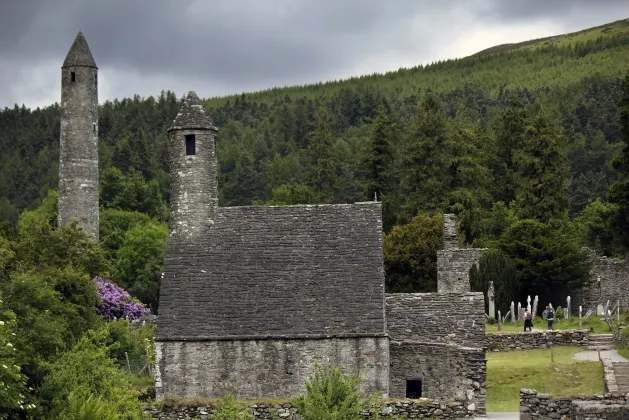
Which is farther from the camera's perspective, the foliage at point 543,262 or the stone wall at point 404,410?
the foliage at point 543,262

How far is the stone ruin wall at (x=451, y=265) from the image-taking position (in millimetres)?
55406

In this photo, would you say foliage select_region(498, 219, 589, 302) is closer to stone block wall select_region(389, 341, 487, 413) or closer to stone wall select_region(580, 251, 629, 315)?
stone wall select_region(580, 251, 629, 315)

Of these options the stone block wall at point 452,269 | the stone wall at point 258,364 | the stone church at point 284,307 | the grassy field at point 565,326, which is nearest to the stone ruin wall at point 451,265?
the stone block wall at point 452,269

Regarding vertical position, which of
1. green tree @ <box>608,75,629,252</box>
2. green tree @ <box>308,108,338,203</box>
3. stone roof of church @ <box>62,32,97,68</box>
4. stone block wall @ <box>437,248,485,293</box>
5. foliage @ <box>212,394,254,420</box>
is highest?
stone roof of church @ <box>62,32,97,68</box>

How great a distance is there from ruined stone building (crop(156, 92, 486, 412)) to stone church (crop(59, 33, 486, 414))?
0.10 feet

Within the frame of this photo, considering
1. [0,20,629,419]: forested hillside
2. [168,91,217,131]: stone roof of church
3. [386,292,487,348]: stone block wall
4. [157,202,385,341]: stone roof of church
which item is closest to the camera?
[0,20,629,419]: forested hillside

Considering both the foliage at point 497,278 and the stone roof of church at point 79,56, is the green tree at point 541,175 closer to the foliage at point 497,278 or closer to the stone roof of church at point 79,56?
the foliage at point 497,278

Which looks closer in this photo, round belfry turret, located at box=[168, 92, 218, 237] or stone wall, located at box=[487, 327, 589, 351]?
round belfry turret, located at box=[168, 92, 218, 237]

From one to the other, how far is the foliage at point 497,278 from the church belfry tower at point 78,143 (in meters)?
27.5

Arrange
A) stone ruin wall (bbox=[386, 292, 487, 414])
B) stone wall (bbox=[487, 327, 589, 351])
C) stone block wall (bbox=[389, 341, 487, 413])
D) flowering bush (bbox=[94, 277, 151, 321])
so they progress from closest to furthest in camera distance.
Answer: stone block wall (bbox=[389, 341, 487, 413]) < stone ruin wall (bbox=[386, 292, 487, 414]) < stone wall (bbox=[487, 327, 589, 351]) < flowering bush (bbox=[94, 277, 151, 321])

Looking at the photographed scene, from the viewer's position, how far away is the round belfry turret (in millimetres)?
37938

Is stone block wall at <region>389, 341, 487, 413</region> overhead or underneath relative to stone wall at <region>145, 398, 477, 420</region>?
overhead

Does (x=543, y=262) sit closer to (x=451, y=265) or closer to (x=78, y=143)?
(x=451, y=265)

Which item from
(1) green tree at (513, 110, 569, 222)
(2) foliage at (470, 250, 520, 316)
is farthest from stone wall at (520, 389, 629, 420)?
(1) green tree at (513, 110, 569, 222)
